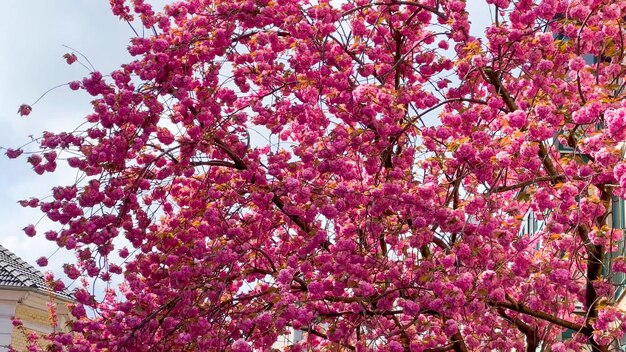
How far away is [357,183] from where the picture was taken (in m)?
9.53

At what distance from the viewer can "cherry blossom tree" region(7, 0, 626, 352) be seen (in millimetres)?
8828

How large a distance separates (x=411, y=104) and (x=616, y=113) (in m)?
3.61

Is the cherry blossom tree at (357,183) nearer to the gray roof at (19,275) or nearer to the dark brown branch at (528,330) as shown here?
the dark brown branch at (528,330)

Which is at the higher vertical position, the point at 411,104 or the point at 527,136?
the point at 411,104

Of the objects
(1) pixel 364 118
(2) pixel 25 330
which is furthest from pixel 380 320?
(2) pixel 25 330

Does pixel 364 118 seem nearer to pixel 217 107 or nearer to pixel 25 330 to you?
pixel 217 107

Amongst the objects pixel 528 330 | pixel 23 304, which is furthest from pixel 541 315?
pixel 23 304

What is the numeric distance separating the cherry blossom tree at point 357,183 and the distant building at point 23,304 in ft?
31.7

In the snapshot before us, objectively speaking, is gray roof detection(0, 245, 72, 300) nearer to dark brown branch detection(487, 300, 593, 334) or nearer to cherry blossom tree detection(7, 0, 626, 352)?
cherry blossom tree detection(7, 0, 626, 352)

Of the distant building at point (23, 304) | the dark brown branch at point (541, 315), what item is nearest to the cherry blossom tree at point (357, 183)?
the dark brown branch at point (541, 315)

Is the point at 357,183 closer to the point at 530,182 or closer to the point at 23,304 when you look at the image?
the point at 530,182

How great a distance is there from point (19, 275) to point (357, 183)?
43.7ft

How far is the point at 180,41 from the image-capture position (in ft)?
33.6

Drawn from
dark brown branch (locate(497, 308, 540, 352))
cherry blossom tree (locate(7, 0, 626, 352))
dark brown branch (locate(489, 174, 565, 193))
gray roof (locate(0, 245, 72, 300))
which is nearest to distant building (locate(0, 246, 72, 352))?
gray roof (locate(0, 245, 72, 300))
